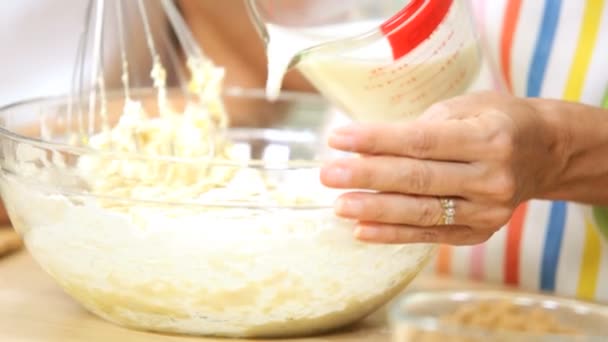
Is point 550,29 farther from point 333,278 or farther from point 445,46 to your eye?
point 333,278

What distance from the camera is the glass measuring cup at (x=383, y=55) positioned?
2.65ft

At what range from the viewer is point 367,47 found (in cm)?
84

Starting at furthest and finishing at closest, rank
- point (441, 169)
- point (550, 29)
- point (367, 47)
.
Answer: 1. point (550, 29)
2. point (367, 47)
3. point (441, 169)

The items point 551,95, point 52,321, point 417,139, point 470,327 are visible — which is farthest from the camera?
point 551,95

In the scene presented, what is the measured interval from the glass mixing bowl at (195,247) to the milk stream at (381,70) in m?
0.12

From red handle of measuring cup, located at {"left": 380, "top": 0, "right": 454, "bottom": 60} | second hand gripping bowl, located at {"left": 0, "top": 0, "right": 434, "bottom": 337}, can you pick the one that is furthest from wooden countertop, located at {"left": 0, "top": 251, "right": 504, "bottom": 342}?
red handle of measuring cup, located at {"left": 380, "top": 0, "right": 454, "bottom": 60}

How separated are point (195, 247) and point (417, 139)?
19 centimetres

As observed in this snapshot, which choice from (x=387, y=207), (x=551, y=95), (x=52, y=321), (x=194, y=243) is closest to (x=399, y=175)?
(x=387, y=207)

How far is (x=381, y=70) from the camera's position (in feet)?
2.76

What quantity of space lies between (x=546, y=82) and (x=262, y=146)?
1.12ft

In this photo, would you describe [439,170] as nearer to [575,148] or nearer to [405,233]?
[405,233]

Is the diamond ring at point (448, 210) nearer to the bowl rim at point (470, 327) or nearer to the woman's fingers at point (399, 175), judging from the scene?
the woman's fingers at point (399, 175)

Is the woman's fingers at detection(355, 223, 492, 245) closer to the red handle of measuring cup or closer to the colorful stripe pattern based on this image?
the red handle of measuring cup

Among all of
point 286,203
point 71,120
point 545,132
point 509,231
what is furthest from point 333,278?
point 509,231
